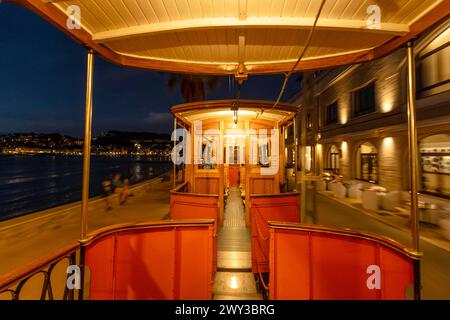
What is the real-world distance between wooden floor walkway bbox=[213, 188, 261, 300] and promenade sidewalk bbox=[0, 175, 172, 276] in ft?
13.4

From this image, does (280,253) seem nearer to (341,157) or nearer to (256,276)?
(256,276)

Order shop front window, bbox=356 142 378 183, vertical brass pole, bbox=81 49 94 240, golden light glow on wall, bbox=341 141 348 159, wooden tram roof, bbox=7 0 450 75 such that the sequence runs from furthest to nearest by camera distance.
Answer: golden light glow on wall, bbox=341 141 348 159
shop front window, bbox=356 142 378 183
vertical brass pole, bbox=81 49 94 240
wooden tram roof, bbox=7 0 450 75

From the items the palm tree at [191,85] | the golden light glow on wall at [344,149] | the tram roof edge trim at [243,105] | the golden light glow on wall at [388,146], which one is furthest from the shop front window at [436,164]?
the palm tree at [191,85]

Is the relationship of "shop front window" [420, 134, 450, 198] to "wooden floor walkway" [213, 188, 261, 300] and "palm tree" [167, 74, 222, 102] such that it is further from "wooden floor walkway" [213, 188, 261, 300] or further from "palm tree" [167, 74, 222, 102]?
"palm tree" [167, 74, 222, 102]

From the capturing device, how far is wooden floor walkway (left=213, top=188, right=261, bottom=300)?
3908 millimetres

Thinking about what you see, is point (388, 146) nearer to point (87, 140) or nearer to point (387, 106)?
point (387, 106)

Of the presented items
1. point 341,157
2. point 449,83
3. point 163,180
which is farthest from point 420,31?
point 163,180

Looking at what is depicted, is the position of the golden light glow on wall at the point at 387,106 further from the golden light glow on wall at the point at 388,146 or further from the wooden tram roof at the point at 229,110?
the wooden tram roof at the point at 229,110

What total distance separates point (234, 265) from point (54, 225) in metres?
7.41

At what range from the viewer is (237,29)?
3.15m

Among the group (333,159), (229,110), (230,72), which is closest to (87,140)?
(230,72)

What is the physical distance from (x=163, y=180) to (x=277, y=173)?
1602cm

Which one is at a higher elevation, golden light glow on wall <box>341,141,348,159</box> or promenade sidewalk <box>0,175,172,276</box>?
golden light glow on wall <box>341,141,348,159</box>

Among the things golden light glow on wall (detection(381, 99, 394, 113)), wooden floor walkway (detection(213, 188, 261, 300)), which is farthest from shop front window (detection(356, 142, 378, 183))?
wooden floor walkway (detection(213, 188, 261, 300))
